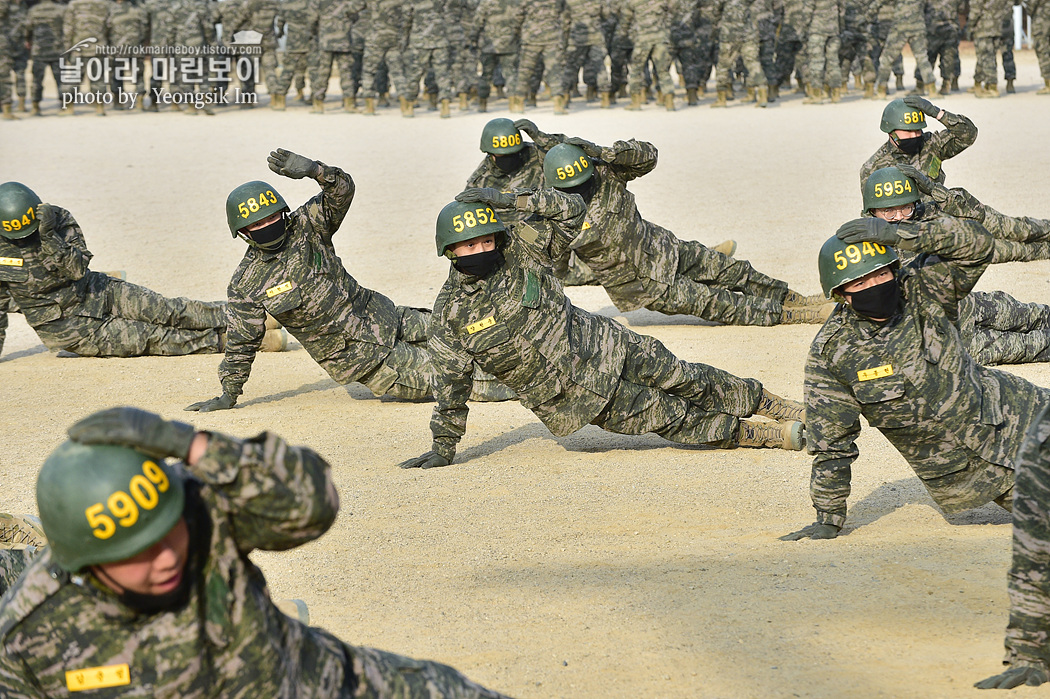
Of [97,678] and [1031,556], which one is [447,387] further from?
[97,678]

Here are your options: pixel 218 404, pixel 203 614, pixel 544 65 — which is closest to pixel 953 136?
pixel 218 404

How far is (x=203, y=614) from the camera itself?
3.50 meters

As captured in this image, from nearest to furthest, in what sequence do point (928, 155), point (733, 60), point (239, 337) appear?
point (239, 337) → point (928, 155) → point (733, 60)

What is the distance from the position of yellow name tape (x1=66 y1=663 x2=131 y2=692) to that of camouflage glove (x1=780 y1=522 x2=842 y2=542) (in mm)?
4284

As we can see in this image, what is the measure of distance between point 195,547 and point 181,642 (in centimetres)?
28

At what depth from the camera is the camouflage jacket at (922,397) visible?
6316 mm

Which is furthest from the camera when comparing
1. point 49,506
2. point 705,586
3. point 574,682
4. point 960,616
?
point 705,586

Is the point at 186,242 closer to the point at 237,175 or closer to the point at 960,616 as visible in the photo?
the point at 237,175

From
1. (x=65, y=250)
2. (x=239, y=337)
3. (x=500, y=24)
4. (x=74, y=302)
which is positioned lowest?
(x=74, y=302)

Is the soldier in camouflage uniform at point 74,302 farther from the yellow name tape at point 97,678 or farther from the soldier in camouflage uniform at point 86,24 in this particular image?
the soldier in camouflage uniform at point 86,24

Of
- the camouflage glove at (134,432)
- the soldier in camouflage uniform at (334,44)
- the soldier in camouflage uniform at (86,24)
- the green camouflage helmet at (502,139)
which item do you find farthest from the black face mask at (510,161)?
the soldier in camouflage uniform at (86,24)

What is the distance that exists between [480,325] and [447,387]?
613mm

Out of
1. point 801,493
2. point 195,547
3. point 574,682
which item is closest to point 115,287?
point 801,493

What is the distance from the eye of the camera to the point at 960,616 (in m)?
5.55
